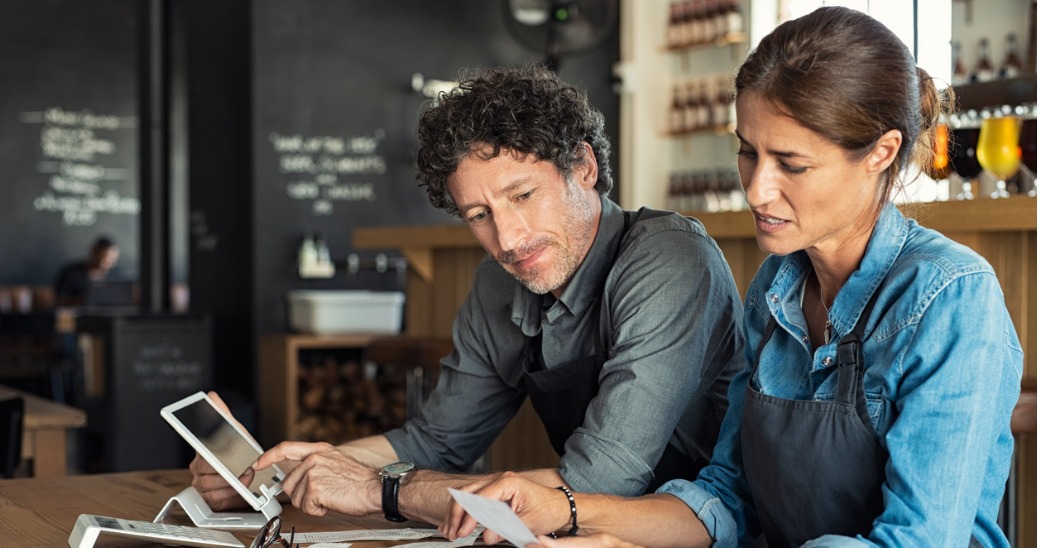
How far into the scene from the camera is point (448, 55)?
6.31 metres

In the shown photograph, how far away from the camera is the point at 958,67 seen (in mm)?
5246

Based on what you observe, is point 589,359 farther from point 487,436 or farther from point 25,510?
point 25,510

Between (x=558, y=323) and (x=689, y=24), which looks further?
(x=689, y=24)

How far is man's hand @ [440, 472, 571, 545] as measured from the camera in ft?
4.59

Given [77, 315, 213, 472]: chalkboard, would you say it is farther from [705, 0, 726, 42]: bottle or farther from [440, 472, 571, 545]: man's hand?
[440, 472, 571, 545]: man's hand

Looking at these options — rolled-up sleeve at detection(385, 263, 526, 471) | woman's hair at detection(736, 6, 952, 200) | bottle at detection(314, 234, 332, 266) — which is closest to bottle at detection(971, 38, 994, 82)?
bottle at detection(314, 234, 332, 266)

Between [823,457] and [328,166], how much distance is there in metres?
4.86

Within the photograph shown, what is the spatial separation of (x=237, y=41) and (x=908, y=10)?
3274 millimetres

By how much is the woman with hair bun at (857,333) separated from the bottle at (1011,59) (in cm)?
399

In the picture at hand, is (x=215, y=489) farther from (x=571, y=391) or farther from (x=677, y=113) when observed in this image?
(x=677, y=113)

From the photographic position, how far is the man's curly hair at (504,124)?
71.3 inches

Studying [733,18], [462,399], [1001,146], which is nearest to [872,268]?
[462,399]

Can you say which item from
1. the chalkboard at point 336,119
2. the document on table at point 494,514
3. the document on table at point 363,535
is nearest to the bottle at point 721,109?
the chalkboard at point 336,119

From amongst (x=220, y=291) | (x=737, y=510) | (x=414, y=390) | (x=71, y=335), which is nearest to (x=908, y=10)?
(x=414, y=390)
